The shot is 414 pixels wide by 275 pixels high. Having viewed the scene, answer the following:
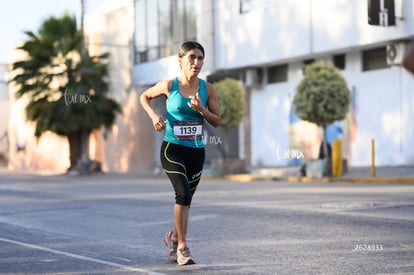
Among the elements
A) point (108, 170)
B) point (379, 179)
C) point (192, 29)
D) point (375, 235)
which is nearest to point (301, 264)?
point (375, 235)

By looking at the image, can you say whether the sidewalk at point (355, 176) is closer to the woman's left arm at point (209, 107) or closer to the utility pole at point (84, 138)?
the utility pole at point (84, 138)

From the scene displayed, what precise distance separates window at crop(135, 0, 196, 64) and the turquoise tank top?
30.2 metres

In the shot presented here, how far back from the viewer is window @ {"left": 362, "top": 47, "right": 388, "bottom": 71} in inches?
1139

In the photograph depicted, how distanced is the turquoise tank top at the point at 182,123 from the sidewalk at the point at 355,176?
15.1 meters

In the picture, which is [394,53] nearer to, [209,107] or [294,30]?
[294,30]

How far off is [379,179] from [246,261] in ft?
50.9

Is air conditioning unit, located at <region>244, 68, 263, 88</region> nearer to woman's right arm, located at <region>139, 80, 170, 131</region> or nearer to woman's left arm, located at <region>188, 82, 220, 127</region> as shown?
woman's right arm, located at <region>139, 80, 170, 131</region>

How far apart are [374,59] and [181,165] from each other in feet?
76.0

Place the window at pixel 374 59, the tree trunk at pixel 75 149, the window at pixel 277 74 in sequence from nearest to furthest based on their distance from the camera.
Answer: the window at pixel 374 59 → the window at pixel 277 74 → the tree trunk at pixel 75 149

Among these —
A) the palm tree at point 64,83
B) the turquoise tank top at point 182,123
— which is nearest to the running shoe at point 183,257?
the turquoise tank top at point 182,123

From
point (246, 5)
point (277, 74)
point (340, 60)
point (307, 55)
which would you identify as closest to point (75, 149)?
point (277, 74)

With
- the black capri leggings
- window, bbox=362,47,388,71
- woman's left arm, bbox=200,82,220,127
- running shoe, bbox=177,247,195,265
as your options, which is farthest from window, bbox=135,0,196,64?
running shoe, bbox=177,247,195,265

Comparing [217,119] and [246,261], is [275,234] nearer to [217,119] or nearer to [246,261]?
[246,261]

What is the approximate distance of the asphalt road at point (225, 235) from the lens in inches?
289
